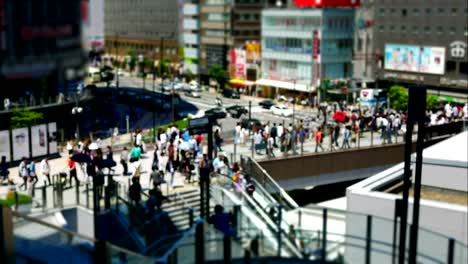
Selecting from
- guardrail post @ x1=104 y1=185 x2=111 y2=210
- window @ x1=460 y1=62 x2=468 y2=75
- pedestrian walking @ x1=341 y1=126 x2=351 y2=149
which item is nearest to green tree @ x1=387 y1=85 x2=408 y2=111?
window @ x1=460 y1=62 x2=468 y2=75

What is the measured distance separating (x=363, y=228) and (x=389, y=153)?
20410 millimetres

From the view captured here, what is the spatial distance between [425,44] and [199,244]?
60430mm

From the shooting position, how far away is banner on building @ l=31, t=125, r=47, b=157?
2741 centimetres

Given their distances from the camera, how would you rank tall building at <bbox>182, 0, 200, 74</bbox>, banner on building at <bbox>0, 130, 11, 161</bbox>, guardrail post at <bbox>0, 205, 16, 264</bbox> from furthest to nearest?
1. tall building at <bbox>182, 0, 200, 74</bbox>
2. banner on building at <bbox>0, 130, 11, 161</bbox>
3. guardrail post at <bbox>0, 205, 16, 264</bbox>

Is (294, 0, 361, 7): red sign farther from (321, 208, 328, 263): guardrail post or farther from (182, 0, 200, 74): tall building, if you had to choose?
(321, 208, 328, 263): guardrail post

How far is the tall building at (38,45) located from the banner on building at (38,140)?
946 inches

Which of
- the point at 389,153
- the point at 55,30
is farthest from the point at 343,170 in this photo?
the point at 55,30

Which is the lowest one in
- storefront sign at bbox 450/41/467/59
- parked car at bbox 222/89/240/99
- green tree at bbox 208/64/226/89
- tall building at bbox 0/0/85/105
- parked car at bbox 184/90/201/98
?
parked car at bbox 184/90/201/98

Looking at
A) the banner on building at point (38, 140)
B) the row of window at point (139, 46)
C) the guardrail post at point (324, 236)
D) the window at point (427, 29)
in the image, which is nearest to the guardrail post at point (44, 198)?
the guardrail post at point (324, 236)

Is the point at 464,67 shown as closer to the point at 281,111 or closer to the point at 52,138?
the point at 281,111

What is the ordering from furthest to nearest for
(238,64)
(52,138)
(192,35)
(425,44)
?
(192,35)
(238,64)
(425,44)
(52,138)

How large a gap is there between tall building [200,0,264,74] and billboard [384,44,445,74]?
18634 mm

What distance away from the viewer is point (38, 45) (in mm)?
3918

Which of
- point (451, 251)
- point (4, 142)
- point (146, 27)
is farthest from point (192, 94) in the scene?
point (451, 251)
